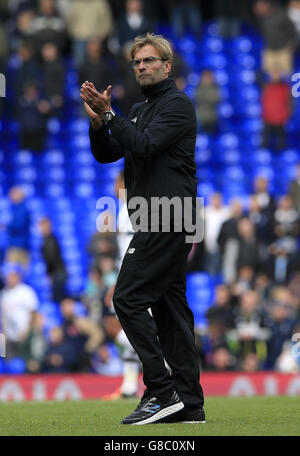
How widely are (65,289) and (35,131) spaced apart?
174 inches

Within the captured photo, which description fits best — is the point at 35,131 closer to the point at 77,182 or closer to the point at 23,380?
the point at 77,182

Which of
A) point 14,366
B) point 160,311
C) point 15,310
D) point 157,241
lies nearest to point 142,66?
point 157,241

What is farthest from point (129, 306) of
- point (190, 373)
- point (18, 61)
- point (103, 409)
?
point (18, 61)

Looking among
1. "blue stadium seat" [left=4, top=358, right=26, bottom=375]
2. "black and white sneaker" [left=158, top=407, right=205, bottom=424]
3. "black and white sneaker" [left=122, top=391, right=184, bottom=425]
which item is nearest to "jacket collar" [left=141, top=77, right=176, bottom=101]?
"black and white sneaker" [left=122, top=391, right=184, bottom=425]

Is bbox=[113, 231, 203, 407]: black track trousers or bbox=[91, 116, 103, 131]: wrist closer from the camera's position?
bbox=[113, 231, 203, 407]: black track trousers

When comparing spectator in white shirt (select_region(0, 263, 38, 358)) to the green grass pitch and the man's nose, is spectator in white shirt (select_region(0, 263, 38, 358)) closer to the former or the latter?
the green grass pitch

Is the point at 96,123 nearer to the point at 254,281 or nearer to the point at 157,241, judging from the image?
the point at 157,241

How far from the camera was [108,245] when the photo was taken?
16.7 metres

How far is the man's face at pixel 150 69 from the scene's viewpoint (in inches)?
282

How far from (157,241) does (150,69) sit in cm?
110

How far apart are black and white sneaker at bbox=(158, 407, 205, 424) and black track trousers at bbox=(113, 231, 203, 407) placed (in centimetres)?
5

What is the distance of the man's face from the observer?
7152 mm

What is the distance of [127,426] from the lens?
270 inches

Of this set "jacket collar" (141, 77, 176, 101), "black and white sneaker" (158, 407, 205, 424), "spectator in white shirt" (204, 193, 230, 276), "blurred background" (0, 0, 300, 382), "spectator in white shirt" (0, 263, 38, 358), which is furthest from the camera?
"spectator in white shirt" (204, 193, 230, 276)
